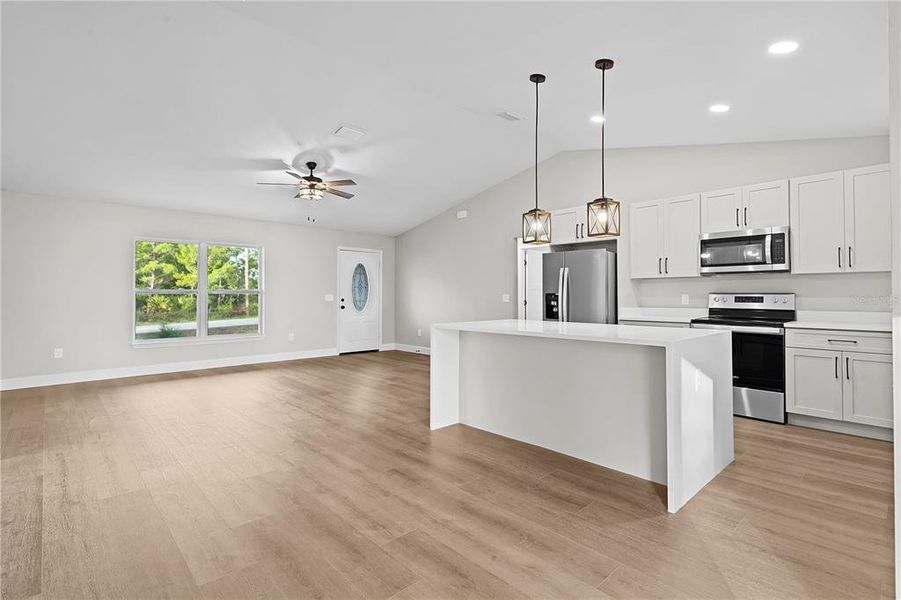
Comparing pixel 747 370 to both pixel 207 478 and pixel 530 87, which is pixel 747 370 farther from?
pixel 207 478

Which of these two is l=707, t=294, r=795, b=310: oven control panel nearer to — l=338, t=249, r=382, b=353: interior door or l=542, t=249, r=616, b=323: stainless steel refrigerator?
l=542, t=249, r=616, b=323: stainless steel refrigerator

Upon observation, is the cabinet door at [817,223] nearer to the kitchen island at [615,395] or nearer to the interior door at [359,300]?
the kitchen island at [615,395]

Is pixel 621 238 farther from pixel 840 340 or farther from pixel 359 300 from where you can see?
pixel 359 300

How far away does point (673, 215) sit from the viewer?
15.8 feet

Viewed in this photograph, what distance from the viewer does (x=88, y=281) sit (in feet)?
19.0

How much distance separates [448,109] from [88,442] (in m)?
4.29

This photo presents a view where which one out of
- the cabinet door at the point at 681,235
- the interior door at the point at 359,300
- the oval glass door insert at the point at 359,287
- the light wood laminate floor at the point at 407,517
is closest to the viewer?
the light wood laminate floor at the point at 407,517

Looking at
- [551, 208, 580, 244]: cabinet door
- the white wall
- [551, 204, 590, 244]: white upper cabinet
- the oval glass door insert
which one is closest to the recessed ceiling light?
[551, 204, 590, 244]: white upper cabinet

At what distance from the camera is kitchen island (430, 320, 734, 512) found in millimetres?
2459

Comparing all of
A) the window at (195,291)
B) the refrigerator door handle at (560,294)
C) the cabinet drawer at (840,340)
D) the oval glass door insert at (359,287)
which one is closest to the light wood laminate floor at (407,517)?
the cabinet drawer at (840,340)

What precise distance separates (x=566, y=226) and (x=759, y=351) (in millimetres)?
2655

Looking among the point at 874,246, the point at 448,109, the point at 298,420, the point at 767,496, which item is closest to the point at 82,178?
the point at 298,420

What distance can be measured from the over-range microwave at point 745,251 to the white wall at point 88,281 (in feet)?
20.3

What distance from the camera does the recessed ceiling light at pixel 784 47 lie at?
8.63 feet
